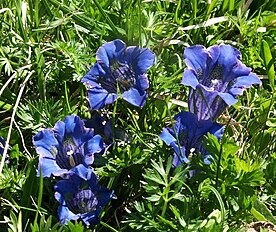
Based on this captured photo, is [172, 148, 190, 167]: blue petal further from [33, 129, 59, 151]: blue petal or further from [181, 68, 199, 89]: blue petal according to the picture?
[33, 129, 59, 151]: blue petal

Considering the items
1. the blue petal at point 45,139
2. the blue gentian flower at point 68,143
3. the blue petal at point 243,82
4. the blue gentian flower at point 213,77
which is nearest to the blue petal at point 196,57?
the blue gentian flower at point 213,77

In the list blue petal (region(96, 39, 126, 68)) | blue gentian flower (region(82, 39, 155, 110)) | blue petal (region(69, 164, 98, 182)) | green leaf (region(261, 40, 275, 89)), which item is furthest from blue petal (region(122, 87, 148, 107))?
green leaf (region(261, 40, 275, 89))

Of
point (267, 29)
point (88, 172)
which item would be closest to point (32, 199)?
point (88, 172)

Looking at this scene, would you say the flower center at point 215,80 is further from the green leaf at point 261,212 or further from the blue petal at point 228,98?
the green leaf at point 261,212

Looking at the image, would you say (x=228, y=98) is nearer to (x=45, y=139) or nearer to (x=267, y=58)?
(x=267, y=58)

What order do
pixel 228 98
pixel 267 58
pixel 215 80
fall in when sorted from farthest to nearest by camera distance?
pixel 267 58 → pixel 215 80 → pixel 228 98

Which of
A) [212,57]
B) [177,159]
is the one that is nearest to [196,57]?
[212,57]

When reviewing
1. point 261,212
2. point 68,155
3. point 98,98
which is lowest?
point 261,212

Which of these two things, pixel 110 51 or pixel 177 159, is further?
pixel 110 51
